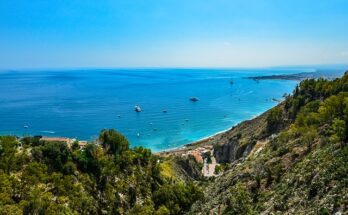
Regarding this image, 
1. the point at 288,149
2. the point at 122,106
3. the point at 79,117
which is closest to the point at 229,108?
the point at 122,106

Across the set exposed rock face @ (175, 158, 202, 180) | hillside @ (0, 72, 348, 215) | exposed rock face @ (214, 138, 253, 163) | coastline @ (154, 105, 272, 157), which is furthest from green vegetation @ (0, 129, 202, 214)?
coastline @ (154, 105, 272, 157)

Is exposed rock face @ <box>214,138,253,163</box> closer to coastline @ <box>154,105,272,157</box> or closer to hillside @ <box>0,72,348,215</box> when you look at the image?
coastline @ <box>154,105,272,157</box>

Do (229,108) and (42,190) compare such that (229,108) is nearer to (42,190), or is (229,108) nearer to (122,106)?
(122,106)

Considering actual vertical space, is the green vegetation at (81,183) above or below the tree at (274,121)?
below

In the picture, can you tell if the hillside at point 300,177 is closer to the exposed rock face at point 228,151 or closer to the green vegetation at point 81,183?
the green vegetation at point 81,183

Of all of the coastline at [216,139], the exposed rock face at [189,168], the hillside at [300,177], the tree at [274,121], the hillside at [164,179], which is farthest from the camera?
the coastline at [216,139]

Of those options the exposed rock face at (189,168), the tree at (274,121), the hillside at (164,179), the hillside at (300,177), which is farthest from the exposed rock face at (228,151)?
the hillside at (164,179)

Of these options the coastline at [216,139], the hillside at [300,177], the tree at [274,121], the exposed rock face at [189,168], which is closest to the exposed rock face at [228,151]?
the coastline at [216,139]

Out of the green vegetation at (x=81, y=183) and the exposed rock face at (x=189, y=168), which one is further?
the exposed rock face at (x=189, y=168)

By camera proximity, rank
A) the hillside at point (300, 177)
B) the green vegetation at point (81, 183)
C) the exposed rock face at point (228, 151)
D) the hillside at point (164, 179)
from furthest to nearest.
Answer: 1. the exposed rock face at point (228, 151)
2. the green vegetation at point (81, 183)
3. the hillside at point (164, 179)
4. the hillside at point (300, 177)

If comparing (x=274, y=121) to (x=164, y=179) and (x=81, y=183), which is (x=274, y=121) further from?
(x=81, y=183)
